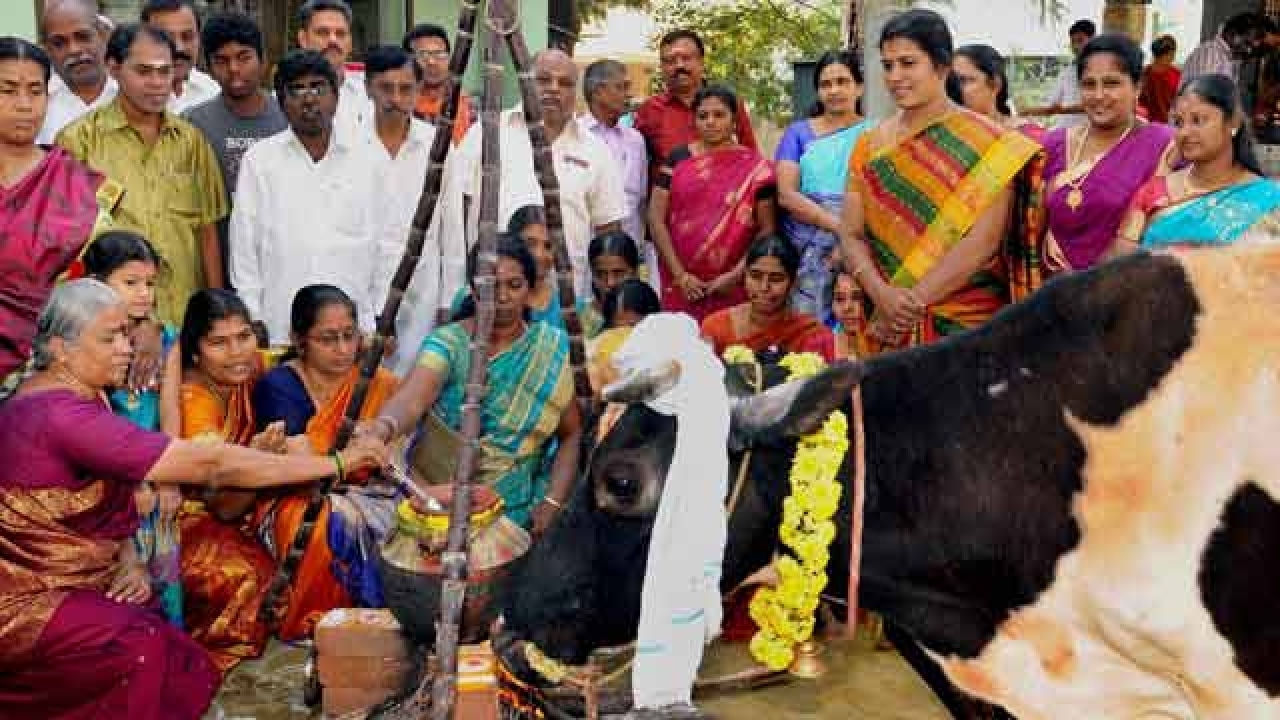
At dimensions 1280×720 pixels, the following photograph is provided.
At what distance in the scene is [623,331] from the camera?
5578mm

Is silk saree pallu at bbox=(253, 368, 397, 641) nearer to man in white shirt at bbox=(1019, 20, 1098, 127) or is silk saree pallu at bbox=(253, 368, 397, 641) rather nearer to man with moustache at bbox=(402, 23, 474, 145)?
man with moustache at bbox=(402, 23, 474, 145)

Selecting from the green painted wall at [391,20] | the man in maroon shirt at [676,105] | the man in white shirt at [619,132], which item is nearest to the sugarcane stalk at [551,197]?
the man in white shirt at [619,132]

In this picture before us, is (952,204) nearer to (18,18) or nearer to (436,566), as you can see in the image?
(436,566)

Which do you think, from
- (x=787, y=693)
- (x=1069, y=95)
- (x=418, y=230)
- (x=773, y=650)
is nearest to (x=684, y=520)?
(x=773, y=650)

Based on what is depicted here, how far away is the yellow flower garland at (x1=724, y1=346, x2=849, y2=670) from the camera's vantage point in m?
2.58

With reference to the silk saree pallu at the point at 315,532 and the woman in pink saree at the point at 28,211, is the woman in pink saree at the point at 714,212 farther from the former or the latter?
the woman in pink saree at the point at 28,211

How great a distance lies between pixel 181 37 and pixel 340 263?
1.42m

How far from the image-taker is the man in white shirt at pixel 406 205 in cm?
570

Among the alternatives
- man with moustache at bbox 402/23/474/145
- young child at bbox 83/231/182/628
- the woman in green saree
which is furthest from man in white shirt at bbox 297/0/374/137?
young child at bbox 83/231/182/628

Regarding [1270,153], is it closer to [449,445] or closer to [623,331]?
[623,331]

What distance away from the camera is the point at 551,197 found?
376cm

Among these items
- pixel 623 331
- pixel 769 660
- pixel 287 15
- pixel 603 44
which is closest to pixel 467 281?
pixel 623 331

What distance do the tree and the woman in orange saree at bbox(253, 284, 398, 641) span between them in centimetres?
1562

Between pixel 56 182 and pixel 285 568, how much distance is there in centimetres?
154
